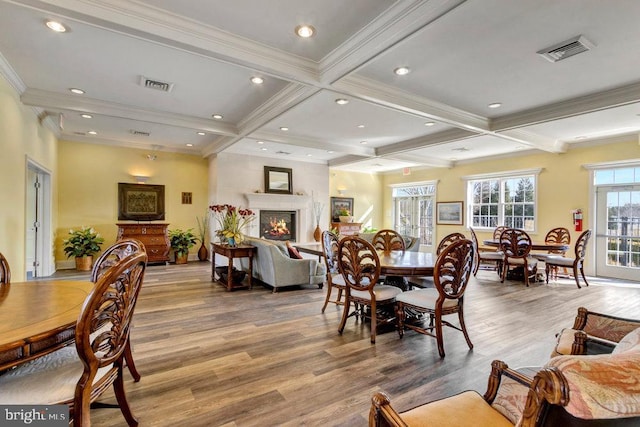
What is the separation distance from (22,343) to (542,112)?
5.95 m

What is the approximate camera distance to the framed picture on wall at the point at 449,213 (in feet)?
29.2

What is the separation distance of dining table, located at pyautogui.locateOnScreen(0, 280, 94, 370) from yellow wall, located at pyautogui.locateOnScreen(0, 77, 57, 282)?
2.55 m

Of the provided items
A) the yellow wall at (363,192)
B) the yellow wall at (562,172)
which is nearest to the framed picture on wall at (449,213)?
the yellow wall at (562,172)

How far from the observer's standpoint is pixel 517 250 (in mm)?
5723

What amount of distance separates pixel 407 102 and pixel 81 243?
22.7 ft

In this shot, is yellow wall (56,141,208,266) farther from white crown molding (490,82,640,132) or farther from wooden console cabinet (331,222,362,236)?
white crown molding (490,82,640,132)

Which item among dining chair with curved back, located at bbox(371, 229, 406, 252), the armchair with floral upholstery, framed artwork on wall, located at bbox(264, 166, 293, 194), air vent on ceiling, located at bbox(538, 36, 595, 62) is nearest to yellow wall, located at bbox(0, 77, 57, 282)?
framed artwork on wall, located at bbox(264, 166, 293, 194)

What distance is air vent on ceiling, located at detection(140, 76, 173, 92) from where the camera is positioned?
3.79m

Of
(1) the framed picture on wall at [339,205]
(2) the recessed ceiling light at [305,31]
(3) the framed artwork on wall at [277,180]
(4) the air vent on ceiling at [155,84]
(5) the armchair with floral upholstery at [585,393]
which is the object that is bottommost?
(5) the armchair with floral upholstery at [585,393]

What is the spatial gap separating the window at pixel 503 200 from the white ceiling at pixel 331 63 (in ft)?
6.48

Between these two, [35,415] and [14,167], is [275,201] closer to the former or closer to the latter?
[14,167]

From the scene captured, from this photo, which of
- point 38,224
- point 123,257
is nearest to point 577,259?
point 123,257

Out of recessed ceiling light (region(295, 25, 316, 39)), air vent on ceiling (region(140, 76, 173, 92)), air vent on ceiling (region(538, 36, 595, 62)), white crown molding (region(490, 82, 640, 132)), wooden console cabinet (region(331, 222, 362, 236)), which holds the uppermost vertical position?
recessed ceiling light (region(295, 25, 316, 39))

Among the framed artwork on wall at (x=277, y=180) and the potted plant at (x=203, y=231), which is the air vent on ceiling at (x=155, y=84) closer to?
the framed artwork on wall at (x=277, y=180)
